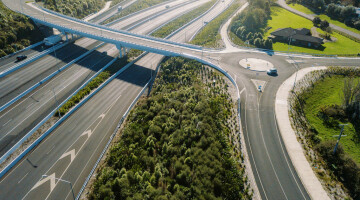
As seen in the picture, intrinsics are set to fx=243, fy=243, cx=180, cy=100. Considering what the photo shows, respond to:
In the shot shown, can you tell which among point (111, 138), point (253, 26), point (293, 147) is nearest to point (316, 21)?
point (253, 26)

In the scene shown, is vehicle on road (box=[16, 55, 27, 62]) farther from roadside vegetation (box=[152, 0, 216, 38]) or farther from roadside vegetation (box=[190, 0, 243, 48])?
roadside vegetation (box=[190, 0, 243, 48])

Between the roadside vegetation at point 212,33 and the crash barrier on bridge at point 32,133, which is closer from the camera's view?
the crash barrier on bridge at point 32,133

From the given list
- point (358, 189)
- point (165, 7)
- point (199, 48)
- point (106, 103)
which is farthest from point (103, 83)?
point (165, 7)

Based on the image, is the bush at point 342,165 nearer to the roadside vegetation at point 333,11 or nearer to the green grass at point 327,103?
the green grass at point 327,103

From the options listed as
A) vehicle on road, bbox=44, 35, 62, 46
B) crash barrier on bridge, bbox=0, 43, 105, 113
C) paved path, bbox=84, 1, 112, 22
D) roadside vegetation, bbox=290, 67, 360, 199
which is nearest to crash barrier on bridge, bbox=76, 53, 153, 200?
crash barrier on bridge, bbox=0, 43, 105, 113

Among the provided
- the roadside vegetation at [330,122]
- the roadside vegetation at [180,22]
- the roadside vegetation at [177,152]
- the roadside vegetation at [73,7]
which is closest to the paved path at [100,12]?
the roadside vegetation at [73,7]

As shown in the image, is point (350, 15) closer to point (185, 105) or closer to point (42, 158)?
point (185, 105)

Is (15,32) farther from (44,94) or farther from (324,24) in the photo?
(324,24)
